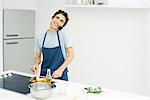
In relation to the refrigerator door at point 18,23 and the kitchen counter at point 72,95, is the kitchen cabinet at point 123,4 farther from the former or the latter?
the kitchen counter at point 72,95

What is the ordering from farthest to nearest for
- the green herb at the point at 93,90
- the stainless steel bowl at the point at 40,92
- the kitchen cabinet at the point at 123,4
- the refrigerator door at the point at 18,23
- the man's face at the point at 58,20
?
the refrigerator door at the point at 18,23, the kitchen cabinet at the point at 123,4, the man's face at the point at 58,20, the green herb at the point at 93,90, the stainless steel bowl at the point at 40,92

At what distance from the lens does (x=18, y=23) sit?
379cm

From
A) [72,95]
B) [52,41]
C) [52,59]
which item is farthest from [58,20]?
[72,95]

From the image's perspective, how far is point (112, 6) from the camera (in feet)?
10.8

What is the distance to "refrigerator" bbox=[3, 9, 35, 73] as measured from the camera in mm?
3641

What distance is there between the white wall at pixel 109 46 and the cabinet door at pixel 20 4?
23 centimetres

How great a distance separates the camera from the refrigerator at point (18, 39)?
143 inches

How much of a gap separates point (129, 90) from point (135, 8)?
1083 millimetres

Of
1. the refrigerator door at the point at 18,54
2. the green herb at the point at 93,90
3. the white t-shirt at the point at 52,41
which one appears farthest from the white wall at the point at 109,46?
the green herb at the point at 93,90

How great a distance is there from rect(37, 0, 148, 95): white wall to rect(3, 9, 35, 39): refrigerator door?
0.32 m

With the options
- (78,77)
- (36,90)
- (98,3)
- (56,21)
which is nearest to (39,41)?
(56,21)

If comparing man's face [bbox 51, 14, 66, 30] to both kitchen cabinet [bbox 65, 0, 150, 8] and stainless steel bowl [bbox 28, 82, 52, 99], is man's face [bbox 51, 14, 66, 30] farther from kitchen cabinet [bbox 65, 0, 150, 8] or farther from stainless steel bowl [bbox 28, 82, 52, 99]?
kitchen cabinet [bbox 65, 0, 150, 8]

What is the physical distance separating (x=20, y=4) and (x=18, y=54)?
2.39ft

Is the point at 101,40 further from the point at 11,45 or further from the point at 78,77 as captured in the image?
the point at 11,45
